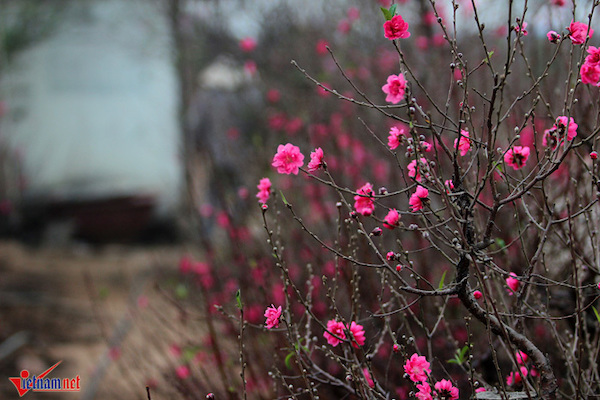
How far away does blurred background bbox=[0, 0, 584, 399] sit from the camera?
4.61 metres

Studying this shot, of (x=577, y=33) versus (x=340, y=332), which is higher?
(x=577, y=33)

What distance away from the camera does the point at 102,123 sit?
11.3 m

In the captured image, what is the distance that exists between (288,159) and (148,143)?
35.1ft

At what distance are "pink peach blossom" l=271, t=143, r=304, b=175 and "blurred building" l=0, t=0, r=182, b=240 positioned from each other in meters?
9.11

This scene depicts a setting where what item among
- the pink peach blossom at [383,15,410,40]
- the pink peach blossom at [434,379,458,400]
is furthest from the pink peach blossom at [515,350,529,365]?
the pink peach blossom at [383,15,410,40]

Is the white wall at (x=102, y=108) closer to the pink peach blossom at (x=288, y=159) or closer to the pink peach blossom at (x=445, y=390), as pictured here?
the pink peach blossom at (x=288, y=159)

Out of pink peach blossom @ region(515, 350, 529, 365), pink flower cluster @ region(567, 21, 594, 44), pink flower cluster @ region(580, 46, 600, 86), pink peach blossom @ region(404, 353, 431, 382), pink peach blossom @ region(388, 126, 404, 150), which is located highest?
pink flower cluster @ region(567, 21, 594, 44)

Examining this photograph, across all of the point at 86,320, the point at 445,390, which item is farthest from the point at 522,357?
the point at 86,320

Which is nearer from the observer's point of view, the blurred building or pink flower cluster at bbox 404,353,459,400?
pink flower cluster at bbox 404,353,459,400

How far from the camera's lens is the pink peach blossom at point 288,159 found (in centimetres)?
167

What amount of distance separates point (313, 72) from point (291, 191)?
263cm

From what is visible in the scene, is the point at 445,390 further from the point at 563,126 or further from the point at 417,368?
the point at 563,126

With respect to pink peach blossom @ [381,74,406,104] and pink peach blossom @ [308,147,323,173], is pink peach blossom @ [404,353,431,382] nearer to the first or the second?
pink peach blossom @ [308,147,323,173]

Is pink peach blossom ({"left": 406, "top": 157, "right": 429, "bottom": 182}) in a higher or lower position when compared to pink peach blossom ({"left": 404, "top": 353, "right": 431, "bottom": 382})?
higher
